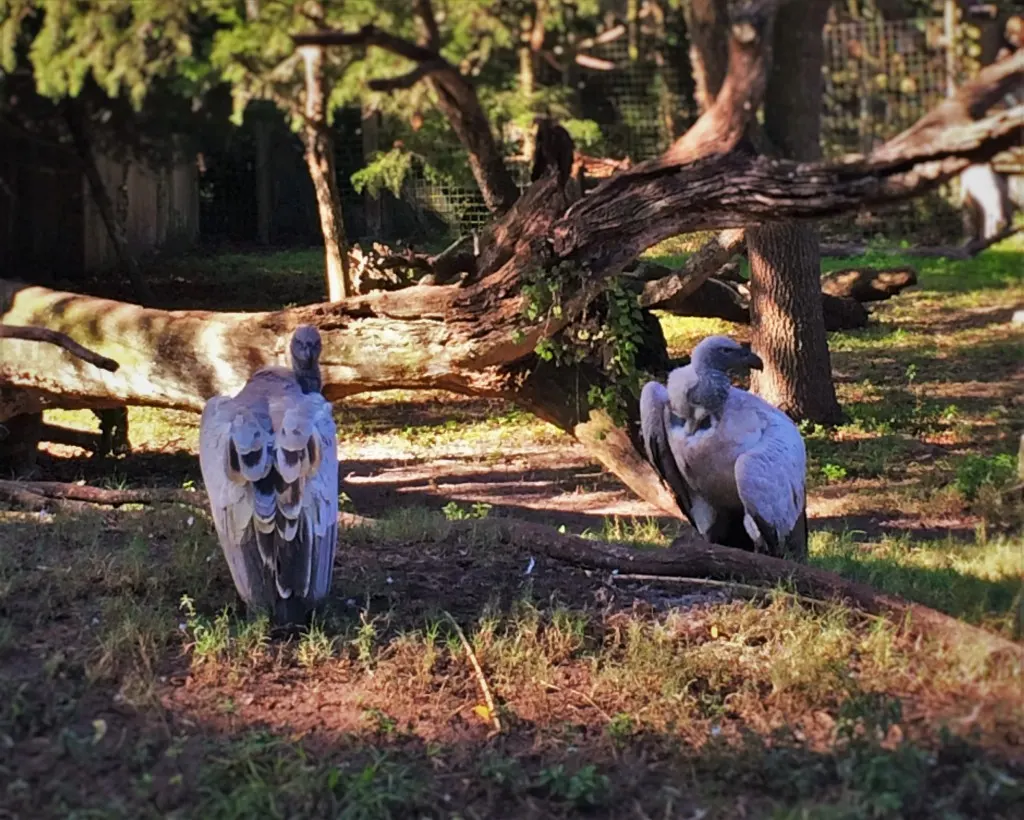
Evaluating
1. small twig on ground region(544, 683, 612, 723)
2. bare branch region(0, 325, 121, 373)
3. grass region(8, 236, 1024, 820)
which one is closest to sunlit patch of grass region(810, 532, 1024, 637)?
grass region(8, 236, 1024, 820)

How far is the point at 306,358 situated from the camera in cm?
486

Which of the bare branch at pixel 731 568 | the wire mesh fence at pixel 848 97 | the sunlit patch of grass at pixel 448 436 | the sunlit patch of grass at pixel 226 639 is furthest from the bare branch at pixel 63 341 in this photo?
the wire mesh fence at pixel 848 97

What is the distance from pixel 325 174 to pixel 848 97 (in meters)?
8.54

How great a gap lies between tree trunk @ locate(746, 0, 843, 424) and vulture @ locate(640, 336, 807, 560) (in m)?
3.86

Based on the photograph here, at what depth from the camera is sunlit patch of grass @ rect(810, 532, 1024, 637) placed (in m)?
3.51

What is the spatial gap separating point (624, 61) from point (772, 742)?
39.6 ft

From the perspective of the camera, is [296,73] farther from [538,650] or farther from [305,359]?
[538,650]

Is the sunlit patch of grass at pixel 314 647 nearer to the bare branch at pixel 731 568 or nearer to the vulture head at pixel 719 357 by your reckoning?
the bare branch at pixel 731 568

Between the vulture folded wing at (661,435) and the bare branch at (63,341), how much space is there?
2.67 m

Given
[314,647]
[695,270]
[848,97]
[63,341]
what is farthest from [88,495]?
[848,97]

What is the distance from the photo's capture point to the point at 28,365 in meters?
7.68

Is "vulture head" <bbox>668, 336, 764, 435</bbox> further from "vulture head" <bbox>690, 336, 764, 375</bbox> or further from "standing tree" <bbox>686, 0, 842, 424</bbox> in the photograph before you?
"standing tree" <bbox>686, 0, 842, 424</bbox>

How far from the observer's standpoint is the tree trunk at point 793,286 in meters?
8.62

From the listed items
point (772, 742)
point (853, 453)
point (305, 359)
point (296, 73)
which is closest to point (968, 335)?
point (853, 453)
